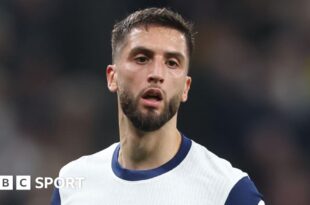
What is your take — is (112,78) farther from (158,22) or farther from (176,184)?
(176,184)

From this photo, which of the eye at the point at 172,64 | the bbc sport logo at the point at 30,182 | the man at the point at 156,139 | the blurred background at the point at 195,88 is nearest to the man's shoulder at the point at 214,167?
the man at the point at 156,139

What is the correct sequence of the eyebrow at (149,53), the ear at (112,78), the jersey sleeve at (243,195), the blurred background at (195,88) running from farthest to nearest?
the blurred background at (195,88) < the ear at (112,78) < the eyebrow at (149,53) < the jersey sleeve at (243,195)

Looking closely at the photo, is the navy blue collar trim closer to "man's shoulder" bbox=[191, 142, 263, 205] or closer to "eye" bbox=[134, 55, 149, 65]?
"man's shoulder" bbox=[191, 142, 263, 205]

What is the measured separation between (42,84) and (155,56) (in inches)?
119

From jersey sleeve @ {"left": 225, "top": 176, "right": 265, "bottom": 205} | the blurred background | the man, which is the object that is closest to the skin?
the man

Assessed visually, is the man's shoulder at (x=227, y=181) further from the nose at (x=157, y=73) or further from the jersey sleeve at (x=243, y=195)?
the nose at (x=157, y=73)

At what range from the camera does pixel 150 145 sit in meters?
2.39

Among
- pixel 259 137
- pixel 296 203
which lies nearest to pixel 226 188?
pixel 296 203

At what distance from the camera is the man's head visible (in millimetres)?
2293

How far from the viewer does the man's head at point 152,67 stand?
229cm

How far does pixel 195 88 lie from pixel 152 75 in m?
2.17

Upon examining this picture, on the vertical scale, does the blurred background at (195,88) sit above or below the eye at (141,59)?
below

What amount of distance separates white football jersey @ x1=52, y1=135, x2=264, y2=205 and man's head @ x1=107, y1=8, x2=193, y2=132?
16 cm

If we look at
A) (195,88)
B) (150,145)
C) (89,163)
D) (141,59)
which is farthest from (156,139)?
(195,88)
